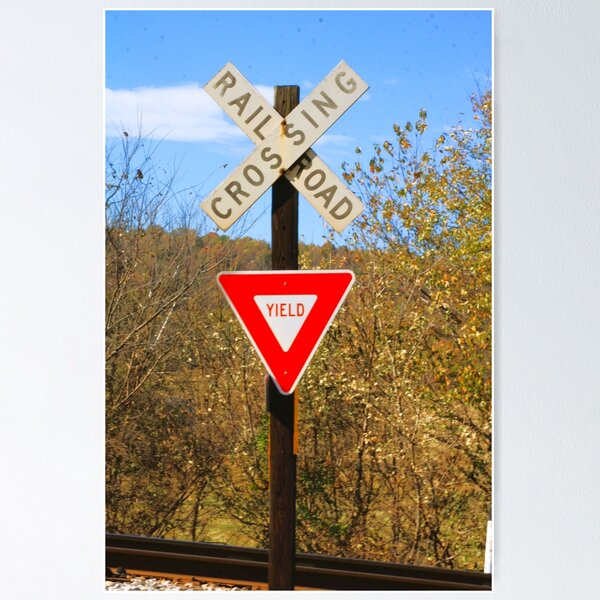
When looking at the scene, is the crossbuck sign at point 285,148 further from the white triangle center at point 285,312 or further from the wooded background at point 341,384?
the wooded background at point 341,384

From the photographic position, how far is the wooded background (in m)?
5.52

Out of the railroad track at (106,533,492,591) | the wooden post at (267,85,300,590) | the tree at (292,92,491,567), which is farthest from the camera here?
the tree at (292,92,491,567)

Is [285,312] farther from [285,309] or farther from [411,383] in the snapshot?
[411,383]

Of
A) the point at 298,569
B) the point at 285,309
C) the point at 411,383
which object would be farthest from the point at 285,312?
the point at 411,383

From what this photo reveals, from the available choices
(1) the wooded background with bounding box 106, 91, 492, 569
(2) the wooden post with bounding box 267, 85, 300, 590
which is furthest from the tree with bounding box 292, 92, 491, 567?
(2) the wooden post with bounding box 267, 85, 300, 590

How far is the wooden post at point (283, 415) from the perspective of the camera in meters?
2.91

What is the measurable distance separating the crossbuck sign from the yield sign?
21 centimetres

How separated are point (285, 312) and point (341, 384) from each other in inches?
116

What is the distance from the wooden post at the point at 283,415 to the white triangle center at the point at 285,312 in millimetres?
126

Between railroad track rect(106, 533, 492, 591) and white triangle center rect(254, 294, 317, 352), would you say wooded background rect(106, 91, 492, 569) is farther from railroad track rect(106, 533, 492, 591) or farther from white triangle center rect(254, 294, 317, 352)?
white triangle center rect(254, 294, 317, 352)

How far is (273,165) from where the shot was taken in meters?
2.82
